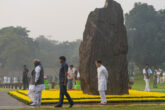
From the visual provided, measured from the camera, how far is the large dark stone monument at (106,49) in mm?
17859

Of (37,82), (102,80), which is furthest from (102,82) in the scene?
(37,82)

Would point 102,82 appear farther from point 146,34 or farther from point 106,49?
point 146,34

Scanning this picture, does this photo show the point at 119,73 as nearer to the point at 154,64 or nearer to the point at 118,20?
the point at 118,20

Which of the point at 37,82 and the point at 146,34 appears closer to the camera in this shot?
the point at 37,82

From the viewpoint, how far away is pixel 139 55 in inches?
2386

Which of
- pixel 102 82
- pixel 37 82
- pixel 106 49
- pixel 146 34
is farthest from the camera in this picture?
pixel 146 34

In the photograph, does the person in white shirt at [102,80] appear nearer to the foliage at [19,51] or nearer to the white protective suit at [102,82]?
the white protective suit at [102,82]

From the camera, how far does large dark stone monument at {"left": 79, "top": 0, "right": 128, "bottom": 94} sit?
17859 mm

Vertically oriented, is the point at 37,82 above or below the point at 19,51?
below

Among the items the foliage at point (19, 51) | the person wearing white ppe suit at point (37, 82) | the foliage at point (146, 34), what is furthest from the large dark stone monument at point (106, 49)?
the foliage at point (19, 51)

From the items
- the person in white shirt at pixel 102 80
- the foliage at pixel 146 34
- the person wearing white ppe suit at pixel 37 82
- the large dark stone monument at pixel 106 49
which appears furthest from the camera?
the foliage at pixel 146 34

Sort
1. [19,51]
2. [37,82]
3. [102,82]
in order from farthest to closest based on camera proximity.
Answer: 1. [19,51]
2. [102,82]
3. [37,82]

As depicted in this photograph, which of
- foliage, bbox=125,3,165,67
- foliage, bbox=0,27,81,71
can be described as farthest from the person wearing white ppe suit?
foliage, bbox=0,27,81,71

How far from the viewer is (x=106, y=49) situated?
18.1 meters
